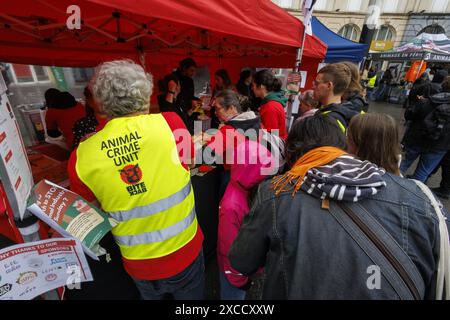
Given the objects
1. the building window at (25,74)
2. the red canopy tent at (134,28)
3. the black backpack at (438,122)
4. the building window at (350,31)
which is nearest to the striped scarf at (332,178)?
the red canopy tent at (134,28)

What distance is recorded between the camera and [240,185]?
4.54 feet

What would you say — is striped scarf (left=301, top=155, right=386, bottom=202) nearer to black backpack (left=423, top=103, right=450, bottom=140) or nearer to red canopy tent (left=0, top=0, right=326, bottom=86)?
red canopy tent (left=0, top=0, right=326, bottom=86)

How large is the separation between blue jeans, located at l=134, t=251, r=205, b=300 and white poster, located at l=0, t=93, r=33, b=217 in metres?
0.76

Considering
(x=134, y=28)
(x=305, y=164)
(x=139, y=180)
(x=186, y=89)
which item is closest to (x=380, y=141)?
(x=305, y=164)

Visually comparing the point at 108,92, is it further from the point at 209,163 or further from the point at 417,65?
the point at 417,65

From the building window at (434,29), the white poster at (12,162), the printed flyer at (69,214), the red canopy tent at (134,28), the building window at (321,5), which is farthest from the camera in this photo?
the building window at (321,5)

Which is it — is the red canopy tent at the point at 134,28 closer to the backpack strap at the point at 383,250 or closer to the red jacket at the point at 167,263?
the red jacket at the point at 167,263

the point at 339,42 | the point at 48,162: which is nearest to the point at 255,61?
the point at 339,42

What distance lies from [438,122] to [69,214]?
4131mm

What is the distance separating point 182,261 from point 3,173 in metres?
0.89

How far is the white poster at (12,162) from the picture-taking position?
694 millimetres

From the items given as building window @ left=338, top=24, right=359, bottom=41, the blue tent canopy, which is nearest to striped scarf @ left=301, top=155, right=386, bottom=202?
the blue tent canopy

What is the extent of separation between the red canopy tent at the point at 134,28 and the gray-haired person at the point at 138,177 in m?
0.41

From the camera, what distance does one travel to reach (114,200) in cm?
99
